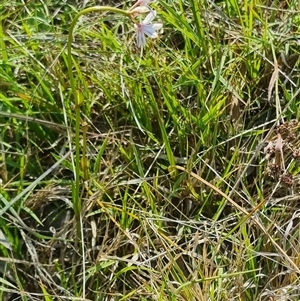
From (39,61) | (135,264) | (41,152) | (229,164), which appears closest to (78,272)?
(135,264)

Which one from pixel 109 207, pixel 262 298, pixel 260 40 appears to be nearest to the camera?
pixel 262 298

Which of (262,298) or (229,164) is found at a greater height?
(229,164)

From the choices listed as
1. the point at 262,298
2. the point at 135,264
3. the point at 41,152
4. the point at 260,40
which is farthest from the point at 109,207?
the point at 260,40

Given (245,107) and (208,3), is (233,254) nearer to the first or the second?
(245,107)

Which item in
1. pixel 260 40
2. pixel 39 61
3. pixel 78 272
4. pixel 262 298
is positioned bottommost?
pixel 262 298

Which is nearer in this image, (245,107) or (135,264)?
(135,264)

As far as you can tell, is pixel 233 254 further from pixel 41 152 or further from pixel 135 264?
pixel 41 152

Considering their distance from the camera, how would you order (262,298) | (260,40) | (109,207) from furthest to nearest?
(260,40) < (109,207) < (262,298)
